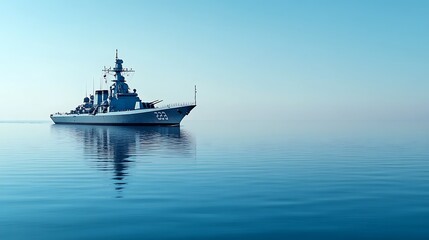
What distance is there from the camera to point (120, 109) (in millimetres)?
126688

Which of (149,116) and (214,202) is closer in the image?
(214,202)

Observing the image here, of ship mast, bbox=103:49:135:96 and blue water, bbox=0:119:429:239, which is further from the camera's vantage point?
ship mast, bbox=103:49:135:96

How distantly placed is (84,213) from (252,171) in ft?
41.9

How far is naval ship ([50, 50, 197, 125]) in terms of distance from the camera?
11312 cm

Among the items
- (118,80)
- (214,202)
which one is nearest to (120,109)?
(118,80)

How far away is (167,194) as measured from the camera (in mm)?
16672

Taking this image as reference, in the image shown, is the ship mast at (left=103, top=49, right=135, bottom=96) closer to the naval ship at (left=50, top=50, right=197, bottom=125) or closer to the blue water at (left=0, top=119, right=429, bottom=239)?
the naval ship at (left=50, top=50, right=197, bottom=125)

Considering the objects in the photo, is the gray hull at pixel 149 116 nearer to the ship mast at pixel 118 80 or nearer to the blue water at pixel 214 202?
the ship mast at pixel 118 80

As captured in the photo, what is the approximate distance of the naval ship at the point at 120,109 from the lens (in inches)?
4454

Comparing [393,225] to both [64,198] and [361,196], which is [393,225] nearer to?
[361,196]

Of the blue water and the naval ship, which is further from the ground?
the naval ship

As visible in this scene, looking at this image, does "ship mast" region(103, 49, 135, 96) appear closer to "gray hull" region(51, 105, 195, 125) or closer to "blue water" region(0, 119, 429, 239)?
"gray hull" region(51, 105, 195, 125)

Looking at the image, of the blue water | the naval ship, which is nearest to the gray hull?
the naval ship

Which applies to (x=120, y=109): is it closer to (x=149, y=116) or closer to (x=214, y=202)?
(x=149, y=116)
